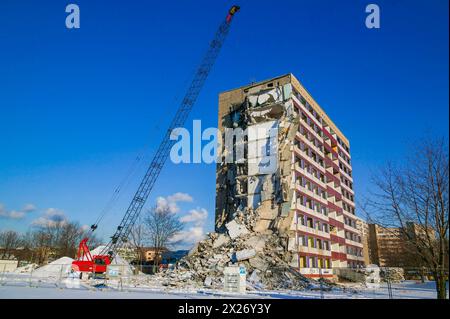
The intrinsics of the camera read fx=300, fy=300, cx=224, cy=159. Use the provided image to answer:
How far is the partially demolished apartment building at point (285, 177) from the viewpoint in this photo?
40781mm

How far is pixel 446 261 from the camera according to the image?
12555mm

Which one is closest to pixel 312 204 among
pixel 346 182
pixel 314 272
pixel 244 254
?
pixel 314 272

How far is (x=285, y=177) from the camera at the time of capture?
4238 centimetres

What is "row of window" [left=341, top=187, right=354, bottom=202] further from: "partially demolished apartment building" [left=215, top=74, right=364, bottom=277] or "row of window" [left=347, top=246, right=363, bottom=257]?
"row of window" [left=347, top=246, right=363, bottom=257]

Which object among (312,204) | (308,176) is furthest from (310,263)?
(308,176)

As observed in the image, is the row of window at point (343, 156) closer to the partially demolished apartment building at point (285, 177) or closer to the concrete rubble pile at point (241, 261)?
the partially demolished apartment building at point (285, 177)

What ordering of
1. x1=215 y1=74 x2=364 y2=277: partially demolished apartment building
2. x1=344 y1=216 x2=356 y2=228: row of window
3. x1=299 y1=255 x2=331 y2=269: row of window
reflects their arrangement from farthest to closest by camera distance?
x1=344 y1=216 x2=356 y2=228: row of window < x1=215 y1=74 x2=364 y2=277: partially demolished apartment building < x1=299 y1=255 x2=331 y2=269: row of window

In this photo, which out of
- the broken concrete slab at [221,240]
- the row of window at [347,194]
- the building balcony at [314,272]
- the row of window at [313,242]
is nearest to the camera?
the building balcony at [314,272]

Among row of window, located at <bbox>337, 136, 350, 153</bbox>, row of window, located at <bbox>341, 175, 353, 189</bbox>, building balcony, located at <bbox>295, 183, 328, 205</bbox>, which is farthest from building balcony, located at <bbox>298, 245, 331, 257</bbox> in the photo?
row of window, located at <bbox>337, 136, 350, 153</bbox>

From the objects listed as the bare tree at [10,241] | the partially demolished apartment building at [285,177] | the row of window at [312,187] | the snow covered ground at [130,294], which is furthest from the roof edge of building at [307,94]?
the bare tree at [10,241]

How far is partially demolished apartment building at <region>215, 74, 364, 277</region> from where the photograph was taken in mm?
40781

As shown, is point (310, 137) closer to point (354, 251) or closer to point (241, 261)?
point (241, 261)
